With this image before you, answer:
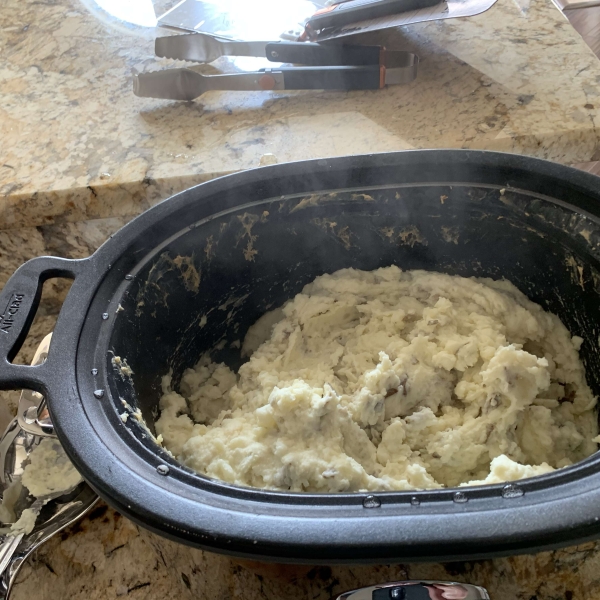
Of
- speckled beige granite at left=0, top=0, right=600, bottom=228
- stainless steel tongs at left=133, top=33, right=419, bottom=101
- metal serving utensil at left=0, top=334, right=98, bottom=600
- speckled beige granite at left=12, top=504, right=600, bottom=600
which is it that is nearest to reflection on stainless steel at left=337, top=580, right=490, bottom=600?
speckled beige granite at left=12, top=504, right=600, bottom=600

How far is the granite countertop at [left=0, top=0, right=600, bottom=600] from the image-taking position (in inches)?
30.4

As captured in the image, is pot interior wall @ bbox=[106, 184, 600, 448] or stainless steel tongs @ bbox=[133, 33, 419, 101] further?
stainless steel tongs @ bbox=[133, 33, 419, 101]

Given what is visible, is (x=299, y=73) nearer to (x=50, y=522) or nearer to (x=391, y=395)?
(x=391, y=395)

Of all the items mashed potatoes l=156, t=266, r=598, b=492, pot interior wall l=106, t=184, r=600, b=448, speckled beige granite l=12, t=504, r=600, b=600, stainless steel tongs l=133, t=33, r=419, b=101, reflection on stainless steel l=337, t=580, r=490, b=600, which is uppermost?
stainless steel tongs l=133, t=33, r=419, b=101

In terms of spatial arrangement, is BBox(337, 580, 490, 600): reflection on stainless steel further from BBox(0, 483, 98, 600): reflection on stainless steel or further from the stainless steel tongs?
the stainless steel tongs

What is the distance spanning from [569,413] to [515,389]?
0.34 ft

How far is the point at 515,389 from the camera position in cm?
65

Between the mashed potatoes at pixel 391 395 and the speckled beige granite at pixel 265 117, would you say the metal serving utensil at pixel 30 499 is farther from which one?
the speckled beige granite at pixel 265 117

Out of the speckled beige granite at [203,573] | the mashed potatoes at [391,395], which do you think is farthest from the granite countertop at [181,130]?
the mashed potatoes at [391,395]

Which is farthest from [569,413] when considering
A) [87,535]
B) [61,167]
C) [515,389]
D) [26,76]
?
[26,76]

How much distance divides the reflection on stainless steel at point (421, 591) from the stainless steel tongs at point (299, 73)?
36.0 inches

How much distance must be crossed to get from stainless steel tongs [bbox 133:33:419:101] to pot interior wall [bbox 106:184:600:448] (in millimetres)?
450

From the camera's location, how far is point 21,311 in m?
0.55

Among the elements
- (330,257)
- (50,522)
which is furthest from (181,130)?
(50,522)
